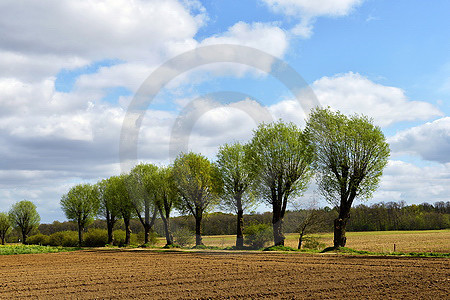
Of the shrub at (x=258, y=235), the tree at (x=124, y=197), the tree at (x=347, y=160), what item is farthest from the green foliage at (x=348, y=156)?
the tree at (x=124, y=197)

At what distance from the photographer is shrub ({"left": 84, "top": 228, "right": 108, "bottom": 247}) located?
7225 cm

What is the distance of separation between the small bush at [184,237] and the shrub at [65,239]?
3458cm

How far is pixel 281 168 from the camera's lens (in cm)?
4178

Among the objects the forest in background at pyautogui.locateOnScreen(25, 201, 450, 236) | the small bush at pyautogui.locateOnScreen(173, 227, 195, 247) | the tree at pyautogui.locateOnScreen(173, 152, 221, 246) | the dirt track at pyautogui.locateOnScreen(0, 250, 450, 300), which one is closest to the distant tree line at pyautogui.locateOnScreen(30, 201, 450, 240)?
the forest in background at pyautogui.locateOnScreen(25, 201, 450, 236)

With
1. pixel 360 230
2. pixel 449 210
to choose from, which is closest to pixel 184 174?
pixel 360 230

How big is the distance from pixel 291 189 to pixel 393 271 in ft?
72.5

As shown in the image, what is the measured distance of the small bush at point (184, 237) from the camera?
53.8 meters

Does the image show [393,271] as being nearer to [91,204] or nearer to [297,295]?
[297,295]

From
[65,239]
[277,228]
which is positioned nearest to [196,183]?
[277,228]

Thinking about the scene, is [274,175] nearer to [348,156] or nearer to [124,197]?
[348,156]

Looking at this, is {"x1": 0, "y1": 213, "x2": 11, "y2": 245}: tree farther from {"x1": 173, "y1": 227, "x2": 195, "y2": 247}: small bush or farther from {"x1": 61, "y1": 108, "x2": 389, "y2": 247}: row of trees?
{"x1": 173, "y1": 227, "x2": 195, "y2": 247}: small bush

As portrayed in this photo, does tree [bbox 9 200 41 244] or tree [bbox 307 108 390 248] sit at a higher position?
tree [bbox 307 108 390 248]

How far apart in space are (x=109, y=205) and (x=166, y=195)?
718 inches

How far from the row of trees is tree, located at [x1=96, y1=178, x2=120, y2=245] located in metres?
12.0
